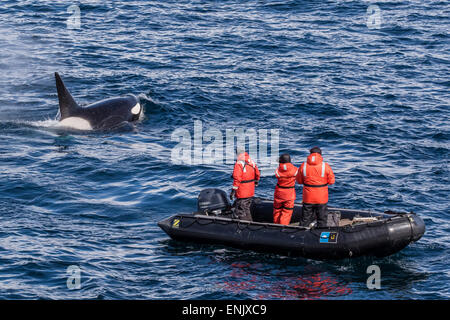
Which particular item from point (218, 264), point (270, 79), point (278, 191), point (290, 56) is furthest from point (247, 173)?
point (290, 56)

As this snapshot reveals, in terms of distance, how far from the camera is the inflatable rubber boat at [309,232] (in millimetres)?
19453

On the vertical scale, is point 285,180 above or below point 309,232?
above

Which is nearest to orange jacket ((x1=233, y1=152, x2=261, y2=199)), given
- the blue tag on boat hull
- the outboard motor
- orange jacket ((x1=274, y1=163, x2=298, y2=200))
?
orange jacket ((x1=274, y1=163, x2=298, y2=200))

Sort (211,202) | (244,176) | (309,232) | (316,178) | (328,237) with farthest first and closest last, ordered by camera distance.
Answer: (211,202) → (244,176) → (316,178) → (309,232) → (328,237)

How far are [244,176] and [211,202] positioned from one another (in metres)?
1.52

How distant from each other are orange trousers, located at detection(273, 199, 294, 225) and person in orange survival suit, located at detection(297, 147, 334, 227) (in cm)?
62

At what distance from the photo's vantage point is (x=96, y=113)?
101 feet

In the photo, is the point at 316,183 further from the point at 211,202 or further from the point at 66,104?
the point at 66,104

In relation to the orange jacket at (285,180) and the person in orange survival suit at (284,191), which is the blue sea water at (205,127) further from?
the orange jacket at (285,180)

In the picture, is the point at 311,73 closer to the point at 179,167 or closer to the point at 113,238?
the point at 179,167

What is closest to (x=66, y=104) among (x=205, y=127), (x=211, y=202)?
(x=205, y=127)

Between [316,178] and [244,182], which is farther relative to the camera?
[244,182]

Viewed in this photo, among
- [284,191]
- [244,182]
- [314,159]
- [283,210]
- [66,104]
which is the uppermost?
[66,104]

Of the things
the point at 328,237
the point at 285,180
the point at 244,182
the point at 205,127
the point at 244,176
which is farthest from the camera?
the point at 205,127
